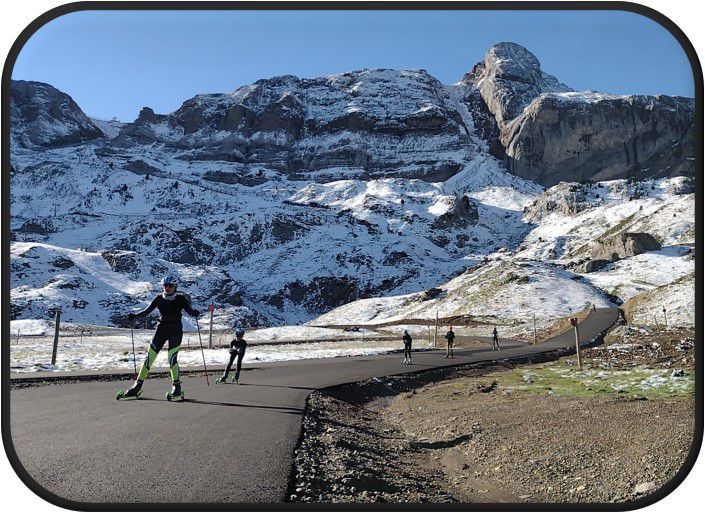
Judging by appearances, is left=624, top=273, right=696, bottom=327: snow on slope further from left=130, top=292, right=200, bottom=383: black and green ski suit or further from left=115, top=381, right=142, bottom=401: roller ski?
left=115, top=381, right=142, bottom=401: roller ski

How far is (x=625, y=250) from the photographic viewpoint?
135000mm

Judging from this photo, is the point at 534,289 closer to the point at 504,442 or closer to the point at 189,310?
the point at 504,442

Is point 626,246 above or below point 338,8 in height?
below

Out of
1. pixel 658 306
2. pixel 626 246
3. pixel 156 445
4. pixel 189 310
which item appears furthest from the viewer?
pixel 626 246

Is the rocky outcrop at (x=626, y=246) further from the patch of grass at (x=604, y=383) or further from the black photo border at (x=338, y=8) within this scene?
the black photo border at (x=338, y=8)

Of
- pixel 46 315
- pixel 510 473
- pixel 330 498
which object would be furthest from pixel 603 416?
pixel 46 315

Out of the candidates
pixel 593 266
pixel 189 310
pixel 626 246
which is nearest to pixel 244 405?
pixel 189 310

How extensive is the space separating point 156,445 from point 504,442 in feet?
20.9

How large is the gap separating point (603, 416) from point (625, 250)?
142m

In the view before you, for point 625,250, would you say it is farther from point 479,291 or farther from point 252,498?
point 252,498

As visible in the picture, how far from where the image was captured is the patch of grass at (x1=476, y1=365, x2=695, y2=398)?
1362 centimetres

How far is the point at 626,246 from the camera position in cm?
13512

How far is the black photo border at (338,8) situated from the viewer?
463cm

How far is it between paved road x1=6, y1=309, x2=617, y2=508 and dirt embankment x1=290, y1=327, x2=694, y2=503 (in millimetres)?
528
